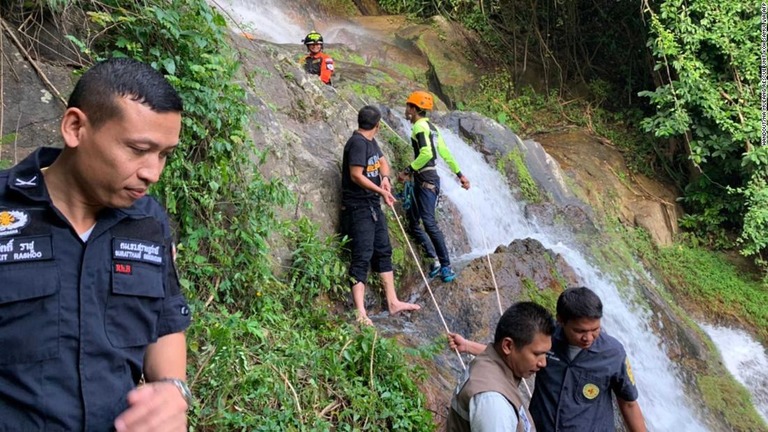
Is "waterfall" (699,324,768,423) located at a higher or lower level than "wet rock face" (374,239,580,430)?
lower

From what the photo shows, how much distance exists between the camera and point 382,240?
6.05m

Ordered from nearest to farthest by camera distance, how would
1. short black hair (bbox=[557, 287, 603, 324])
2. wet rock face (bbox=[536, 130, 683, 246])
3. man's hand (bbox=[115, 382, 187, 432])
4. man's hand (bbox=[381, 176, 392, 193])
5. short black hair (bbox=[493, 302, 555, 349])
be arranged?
1. man's hand (bbox=[115, 382, 187, 432])
2. short black hair (bbox=[493, 302, 555, 349])
3. short black hair (bbox=[557, 287, 603, 324])
4. man's hand (bbox=[381, 176, 392, 193])
5. wet rock face (bbox=[536, 130, 683, 246])

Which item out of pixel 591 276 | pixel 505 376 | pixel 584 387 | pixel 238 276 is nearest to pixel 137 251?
pixel 505 376

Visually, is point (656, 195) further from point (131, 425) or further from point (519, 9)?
point (131, 425)

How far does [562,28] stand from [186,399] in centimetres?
1531

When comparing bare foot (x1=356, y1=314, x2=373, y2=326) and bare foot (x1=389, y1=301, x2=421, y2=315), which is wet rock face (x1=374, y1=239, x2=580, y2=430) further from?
bare foot (x1=356, y1=314, x2=373, y2=326)

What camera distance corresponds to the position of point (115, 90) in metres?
1.51

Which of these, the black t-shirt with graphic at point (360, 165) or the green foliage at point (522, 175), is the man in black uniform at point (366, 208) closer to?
the black t-shirt with graphic at point (360, 165)

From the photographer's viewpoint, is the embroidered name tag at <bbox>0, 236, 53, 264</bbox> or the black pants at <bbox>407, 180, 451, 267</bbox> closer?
the embroidered name tag at <bbox>0, 236, 53, 264</bbox>

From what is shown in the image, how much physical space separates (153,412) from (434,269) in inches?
215

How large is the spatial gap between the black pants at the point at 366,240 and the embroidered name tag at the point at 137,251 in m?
4.09

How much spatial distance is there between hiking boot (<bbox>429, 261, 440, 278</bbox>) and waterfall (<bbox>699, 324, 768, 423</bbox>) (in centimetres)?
466

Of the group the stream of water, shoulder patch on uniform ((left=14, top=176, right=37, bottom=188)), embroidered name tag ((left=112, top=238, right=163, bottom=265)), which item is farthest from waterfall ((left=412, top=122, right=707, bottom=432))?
shoulder patch on uniform ((left=14, top=176, right=37, bottom=188))

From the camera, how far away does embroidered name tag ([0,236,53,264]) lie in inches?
55.5
